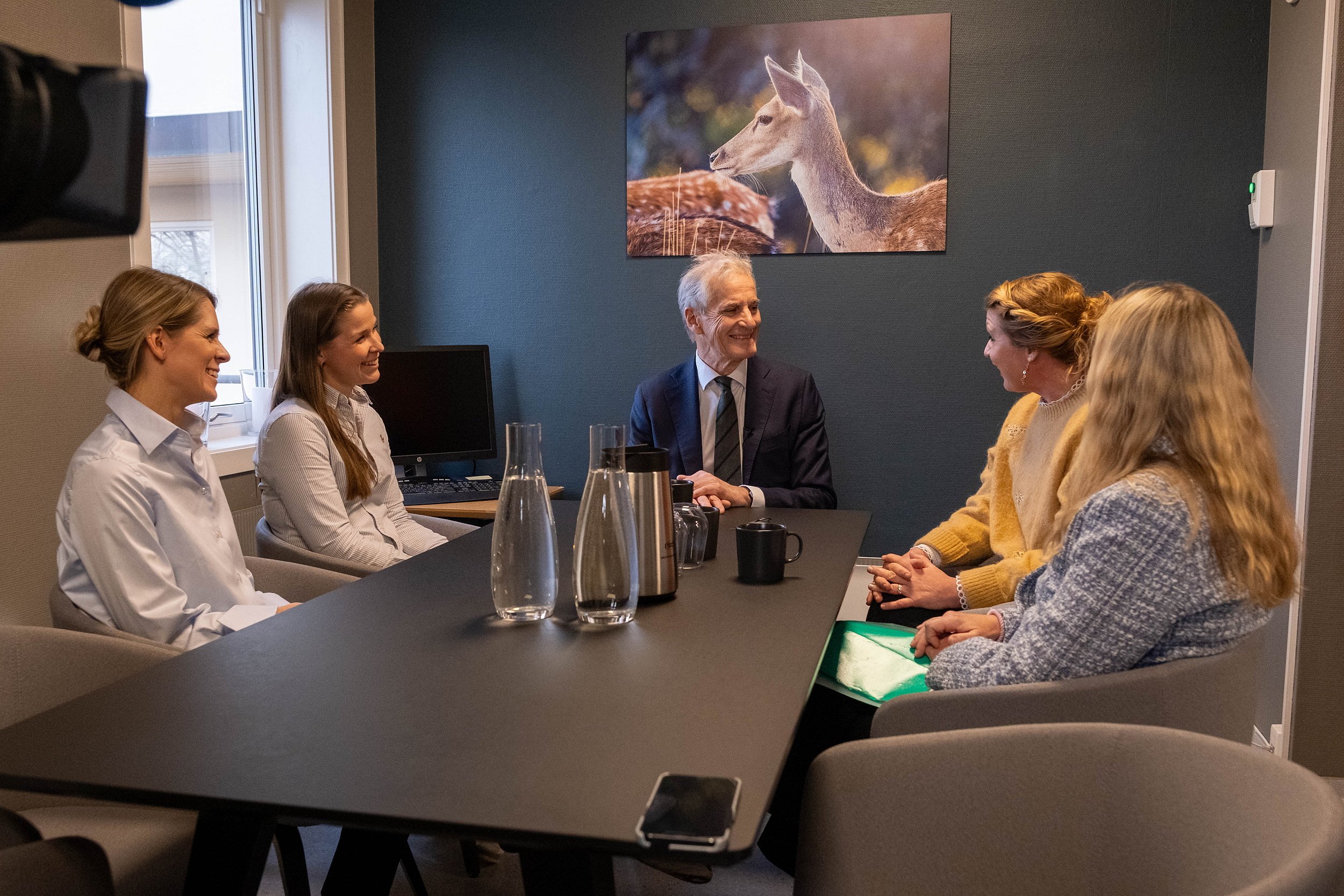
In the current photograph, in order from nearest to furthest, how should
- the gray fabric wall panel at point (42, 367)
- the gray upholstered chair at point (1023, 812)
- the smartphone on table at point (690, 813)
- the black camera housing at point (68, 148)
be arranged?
the black camera housing at point (68, 148), the smartphone on table at point (690, 813), the gray upholstered chair at point (1023, 812), the gray fabric wall panel at point (42, 367)

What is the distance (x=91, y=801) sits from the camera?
5.09 feet

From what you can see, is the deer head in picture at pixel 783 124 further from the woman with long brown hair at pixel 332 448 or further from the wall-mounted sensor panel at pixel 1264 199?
the woman with long brown hair at pixel 332 448

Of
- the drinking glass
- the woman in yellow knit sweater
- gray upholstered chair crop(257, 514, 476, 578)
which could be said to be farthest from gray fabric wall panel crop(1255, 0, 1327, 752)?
the drinking glass

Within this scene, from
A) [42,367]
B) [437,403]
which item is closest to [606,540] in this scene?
[42,367]

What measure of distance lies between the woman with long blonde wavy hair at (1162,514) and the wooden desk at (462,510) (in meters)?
2.11

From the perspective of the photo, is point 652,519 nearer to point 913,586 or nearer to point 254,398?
point 913,586

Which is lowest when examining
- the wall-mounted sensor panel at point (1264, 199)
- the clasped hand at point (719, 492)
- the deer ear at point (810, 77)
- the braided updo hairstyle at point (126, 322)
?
the clasped hand at point (719, 492)

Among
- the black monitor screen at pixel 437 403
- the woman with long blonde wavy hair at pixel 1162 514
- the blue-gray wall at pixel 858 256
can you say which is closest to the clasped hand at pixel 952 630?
the woman with long blonde wavy hair at pixel 1162 514

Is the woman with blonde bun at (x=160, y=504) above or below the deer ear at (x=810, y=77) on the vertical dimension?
below

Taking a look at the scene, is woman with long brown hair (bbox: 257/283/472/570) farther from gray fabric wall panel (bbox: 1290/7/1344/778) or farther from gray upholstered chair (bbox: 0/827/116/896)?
gray fabric wall panel (bbox: 1290/7/1344/778)

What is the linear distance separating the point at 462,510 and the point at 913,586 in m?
1.60

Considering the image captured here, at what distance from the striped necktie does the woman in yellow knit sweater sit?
86 cm

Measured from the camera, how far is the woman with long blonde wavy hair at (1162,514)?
140cm

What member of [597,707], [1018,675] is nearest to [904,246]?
[1018,675]
